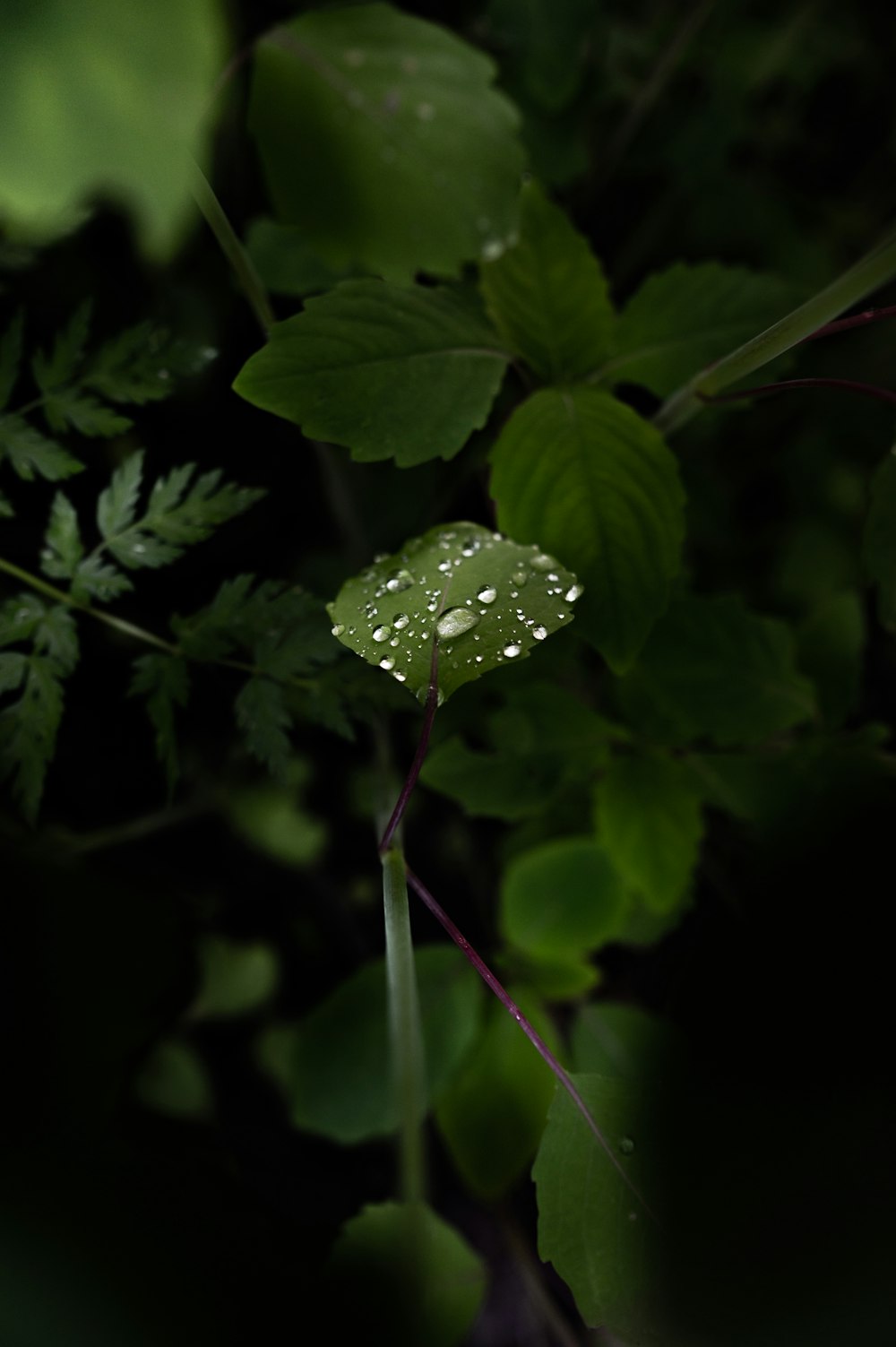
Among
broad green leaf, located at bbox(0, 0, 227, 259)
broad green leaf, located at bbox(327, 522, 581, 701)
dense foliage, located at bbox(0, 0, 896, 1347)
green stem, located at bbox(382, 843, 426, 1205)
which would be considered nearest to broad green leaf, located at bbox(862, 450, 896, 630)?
dense foliage, located at bbox(0, 0, 896, 1347)

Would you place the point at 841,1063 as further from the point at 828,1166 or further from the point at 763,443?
the point at 763,443

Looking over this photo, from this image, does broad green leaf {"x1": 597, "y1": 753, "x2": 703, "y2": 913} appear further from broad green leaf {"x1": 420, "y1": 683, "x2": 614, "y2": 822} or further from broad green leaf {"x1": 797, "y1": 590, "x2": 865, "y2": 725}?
broad green leaf {"x1": 797, "y1": 590, "x2": 865, "y2": 725}

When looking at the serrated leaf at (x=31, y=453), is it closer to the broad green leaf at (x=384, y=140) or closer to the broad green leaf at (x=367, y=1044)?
the broad green leaf at (x=384, y=140)

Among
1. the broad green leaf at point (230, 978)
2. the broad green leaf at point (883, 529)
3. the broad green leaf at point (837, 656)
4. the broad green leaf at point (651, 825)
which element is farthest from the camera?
the broad green leaf at point (230, 978)

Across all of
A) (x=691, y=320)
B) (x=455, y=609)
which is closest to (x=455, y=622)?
(x=455, y=609)

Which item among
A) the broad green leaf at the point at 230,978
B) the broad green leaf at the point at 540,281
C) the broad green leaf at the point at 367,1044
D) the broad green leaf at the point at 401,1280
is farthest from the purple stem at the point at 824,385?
the broad green leaf at the point at 230,978

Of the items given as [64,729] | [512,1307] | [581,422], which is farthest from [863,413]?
[512,1307]

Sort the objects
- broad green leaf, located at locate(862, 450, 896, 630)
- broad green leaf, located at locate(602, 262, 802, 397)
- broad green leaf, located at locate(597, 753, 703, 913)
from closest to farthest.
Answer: broad green leaf, located at locate(862, 450, 896, 630) < broad green leaf, located at locate(602, 262, 802, 397) < broad green leaf, located at locate(597, 753, 703, 913)
